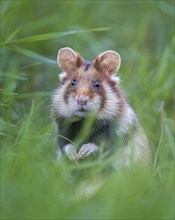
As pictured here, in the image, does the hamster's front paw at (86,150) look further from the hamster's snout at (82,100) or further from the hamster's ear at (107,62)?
the hamster's ear at (107,62)

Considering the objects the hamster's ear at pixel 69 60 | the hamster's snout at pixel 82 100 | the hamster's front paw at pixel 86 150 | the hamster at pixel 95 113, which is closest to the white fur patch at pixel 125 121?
the hamster at pixel 95 113

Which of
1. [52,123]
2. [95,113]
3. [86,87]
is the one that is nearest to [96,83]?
[86,87]

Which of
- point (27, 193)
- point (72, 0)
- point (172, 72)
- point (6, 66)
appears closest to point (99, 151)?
point (27, 193)

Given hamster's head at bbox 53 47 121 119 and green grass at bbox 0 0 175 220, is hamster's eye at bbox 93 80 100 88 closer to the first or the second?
hamster's head at bbox 53 47 121 119

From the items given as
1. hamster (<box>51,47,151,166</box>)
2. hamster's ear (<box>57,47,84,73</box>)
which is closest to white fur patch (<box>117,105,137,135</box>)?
hamster (<box>51,47,151,166</box>)

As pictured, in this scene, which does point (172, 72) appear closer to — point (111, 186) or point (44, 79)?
point (44, 79)

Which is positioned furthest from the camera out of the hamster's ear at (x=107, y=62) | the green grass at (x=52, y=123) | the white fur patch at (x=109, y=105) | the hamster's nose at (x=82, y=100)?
the hamster's ear at (x=107, y=62)
